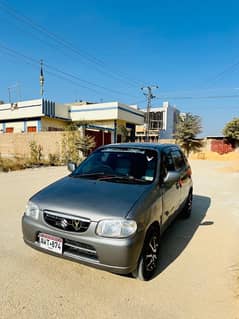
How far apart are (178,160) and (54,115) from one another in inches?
882

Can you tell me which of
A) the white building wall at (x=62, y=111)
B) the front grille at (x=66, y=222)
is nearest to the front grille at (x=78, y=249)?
the front grille at (x=66, y=222)

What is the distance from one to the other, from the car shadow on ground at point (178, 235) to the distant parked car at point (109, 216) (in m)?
0.34

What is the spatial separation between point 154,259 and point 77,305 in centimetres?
104

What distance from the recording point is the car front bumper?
2.14 m

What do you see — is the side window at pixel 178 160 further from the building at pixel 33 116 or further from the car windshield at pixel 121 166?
the building at pixel 33 116

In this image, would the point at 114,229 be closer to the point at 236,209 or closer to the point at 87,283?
the point at 87,283

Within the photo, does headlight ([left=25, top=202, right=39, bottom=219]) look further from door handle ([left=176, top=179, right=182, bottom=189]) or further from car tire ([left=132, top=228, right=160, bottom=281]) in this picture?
door handle ([left=176, top=179, right=182, bottom=189])

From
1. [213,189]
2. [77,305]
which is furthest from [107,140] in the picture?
[77,305]

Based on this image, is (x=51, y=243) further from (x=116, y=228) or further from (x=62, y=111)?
(x=62, y=111)

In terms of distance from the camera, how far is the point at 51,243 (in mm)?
2414

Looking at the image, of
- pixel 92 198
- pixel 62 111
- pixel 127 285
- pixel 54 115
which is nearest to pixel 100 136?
pixel 54 115

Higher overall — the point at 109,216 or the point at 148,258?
the point at 109,216

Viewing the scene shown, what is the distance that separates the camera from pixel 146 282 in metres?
2.52

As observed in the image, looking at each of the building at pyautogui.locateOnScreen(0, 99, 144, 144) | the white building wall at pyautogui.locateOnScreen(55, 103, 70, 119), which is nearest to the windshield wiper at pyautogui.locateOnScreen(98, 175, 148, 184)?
the building at pyautogui.locateOnScreen(0, 99, 144, 144)
